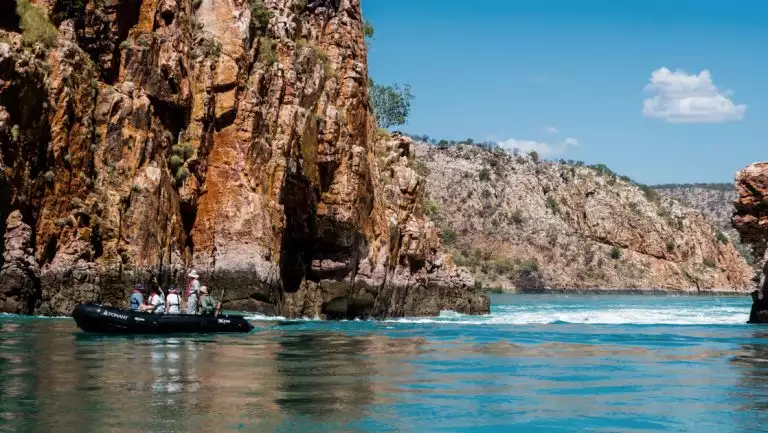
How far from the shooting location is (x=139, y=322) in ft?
112

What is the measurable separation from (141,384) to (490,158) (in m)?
163

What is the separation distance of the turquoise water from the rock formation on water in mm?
6917

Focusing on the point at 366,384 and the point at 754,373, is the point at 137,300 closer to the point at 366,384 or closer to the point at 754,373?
the point at 366,384

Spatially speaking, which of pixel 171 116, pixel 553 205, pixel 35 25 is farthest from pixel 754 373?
pixel 553 205

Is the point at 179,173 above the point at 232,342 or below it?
above

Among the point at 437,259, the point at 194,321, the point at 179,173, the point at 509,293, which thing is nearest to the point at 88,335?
the point at 194,321

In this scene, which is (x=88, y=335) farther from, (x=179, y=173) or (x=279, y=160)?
(x=279, y=160)

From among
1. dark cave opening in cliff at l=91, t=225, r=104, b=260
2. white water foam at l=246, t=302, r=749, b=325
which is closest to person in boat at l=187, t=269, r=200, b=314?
dark cave opening in cliff at l=91, t=225, r=104, b=260

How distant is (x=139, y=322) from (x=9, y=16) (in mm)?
17956

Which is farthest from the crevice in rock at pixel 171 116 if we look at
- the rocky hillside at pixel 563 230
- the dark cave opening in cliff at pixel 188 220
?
the rocky hillside at pixel 563 230

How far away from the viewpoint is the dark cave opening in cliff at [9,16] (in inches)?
1751

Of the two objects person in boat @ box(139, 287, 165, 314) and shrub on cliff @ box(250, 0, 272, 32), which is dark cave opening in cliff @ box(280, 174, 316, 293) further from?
person in boat @ box(139, 287, 165, 314)

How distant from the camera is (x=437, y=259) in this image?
75.6 m

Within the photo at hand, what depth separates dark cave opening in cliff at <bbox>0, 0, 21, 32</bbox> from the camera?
44.5 meters
